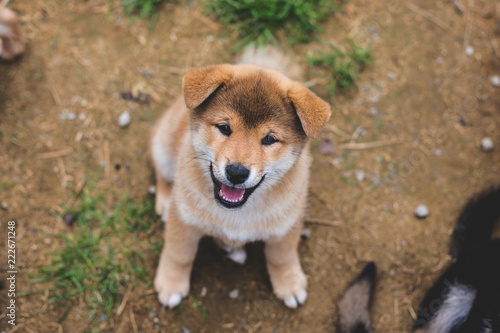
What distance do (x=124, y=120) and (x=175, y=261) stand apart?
153cm

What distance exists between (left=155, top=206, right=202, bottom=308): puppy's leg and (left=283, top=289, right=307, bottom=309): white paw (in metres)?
0.84

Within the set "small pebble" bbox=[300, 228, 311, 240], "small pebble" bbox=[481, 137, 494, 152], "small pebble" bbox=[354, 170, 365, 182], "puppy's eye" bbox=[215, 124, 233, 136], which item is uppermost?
"puppy's eye" bbox=[215, 124, 233, 136]

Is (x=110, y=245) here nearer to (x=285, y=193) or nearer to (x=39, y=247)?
(x=39, y=247)

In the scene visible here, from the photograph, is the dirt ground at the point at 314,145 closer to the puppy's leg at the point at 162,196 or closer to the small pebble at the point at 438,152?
the small pebble at the point at 438,152

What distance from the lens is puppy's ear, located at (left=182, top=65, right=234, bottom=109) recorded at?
2410mm

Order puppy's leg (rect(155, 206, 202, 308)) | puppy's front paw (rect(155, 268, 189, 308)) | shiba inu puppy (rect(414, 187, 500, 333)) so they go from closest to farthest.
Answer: shiba inu puppy (rect(414, 187, 500, 333)), puppy's leg (rect(155, 206, 202, 308)), puppy's front paw (rect(155, 268, 189, 308))

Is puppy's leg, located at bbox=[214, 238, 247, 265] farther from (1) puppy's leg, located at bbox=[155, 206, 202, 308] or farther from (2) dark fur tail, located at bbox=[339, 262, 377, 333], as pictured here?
(2) dark fur tail, located at bbox=[339, 262, 377, 333]

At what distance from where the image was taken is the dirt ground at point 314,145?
354 centimetres

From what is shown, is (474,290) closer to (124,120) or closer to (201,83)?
(201,83)

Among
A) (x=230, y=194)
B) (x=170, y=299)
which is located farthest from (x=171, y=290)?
(x=230, y=194)

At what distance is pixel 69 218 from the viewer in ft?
12.1

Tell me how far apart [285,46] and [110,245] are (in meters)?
2.60

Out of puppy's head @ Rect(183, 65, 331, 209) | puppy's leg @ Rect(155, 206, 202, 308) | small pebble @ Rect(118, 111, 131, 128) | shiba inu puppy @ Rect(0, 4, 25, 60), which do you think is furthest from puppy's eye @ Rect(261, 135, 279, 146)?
shiba inu puppy @ Rect(0, 4, 25, 60)

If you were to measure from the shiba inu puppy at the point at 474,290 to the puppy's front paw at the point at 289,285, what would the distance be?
3.27 ft
